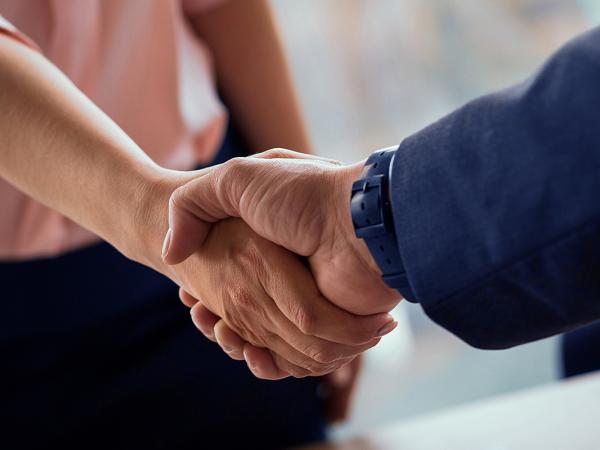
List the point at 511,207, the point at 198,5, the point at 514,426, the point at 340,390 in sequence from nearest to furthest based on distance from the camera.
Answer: the point at 511,207 → the point at 514,426 → the point at 198,5 → the point at 340,390

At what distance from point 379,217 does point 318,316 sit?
0.50ft

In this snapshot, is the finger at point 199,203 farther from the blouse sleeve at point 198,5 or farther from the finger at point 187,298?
the blouse sleeve at point 198,5

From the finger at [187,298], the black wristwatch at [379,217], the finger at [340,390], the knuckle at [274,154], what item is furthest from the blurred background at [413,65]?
the black wristwatch at [379,217]

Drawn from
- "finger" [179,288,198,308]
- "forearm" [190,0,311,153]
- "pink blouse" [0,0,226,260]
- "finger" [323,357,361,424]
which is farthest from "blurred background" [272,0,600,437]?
"finger" [179,288,198,308]

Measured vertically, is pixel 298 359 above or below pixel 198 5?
below

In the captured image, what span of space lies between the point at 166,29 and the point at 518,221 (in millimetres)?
723

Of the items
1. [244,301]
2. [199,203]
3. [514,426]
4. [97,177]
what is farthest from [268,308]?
[514,426]

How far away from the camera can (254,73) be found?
134 centimetres

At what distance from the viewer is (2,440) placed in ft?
4.25

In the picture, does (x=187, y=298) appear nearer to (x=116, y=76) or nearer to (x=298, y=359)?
(x=298, y=359)

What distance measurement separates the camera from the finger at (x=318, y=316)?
0.81m

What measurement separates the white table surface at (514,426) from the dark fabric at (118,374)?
21 cm

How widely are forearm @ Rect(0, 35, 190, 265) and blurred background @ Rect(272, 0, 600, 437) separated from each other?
4.51 feet

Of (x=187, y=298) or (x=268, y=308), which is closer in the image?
(x=268, y=308)
